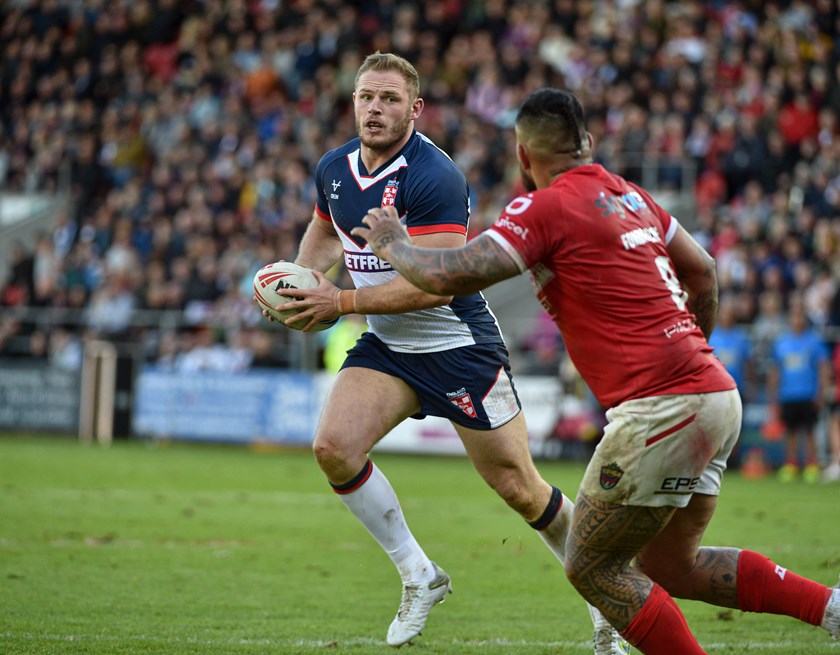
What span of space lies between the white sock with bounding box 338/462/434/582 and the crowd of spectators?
12.9 m

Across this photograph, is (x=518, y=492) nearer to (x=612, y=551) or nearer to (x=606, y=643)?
(x=606, y=643)

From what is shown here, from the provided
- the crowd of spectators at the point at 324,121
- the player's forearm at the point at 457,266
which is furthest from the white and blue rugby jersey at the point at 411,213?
the crowd of spectators at the point at 324,121

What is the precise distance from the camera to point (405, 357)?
22.4ft

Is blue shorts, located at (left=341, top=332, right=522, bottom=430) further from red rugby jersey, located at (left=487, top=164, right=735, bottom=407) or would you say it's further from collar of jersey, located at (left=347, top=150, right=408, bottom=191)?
red rugby jersey, located at (left=487, top=164, right=735, bottom=407)

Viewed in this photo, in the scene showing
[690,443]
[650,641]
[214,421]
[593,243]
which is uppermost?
[593,243]

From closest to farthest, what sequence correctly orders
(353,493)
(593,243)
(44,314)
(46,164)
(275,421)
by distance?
(593,243)
(353,493)
(275,421)
(44,314)
(46,164)

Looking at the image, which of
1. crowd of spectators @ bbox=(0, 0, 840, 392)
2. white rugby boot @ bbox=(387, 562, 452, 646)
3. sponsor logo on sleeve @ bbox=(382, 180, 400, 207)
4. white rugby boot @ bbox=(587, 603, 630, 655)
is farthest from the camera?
crowd of spectators @ bbox=(0, 0, 840, 392)

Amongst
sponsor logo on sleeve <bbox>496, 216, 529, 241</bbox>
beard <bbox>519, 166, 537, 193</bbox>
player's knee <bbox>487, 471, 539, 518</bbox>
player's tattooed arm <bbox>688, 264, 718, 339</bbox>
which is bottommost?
player's knee <bbox>487, 471, 539, 518</bbox>

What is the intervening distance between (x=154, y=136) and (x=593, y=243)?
82.6 feet

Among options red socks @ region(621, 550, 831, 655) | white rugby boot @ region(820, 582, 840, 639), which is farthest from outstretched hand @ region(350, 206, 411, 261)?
white rugby boot @ region(820, 582, 840, 639)

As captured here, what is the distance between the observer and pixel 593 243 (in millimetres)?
4961

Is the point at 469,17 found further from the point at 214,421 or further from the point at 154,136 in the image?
the point at 214,421

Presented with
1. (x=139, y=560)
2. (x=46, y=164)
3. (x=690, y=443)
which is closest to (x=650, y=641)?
(x=690, y=443)

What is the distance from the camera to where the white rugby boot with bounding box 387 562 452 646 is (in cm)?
650
